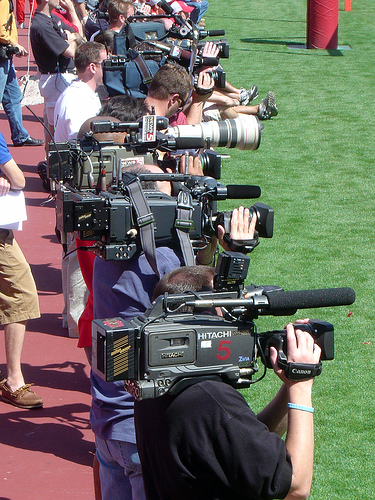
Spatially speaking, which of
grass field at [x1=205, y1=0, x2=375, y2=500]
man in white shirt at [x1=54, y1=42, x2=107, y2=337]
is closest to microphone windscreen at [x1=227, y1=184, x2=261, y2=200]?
man in white shirt at [x1=54, y1=42, x2=107, y2=337]

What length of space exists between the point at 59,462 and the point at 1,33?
6.24 meters

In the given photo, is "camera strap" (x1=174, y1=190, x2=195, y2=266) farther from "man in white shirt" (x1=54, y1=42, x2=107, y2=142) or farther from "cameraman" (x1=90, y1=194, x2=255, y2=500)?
"man in white shirt" (x1=54, y1=42, x2=107, y2=142)

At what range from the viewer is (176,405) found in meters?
1.95

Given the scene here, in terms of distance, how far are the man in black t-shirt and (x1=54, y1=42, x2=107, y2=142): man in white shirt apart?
200 cm

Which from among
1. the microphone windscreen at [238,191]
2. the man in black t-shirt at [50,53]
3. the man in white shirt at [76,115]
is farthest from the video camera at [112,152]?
the man in black t-shirt at [50,53]

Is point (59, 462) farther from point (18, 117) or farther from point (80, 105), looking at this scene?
point (18, 117)

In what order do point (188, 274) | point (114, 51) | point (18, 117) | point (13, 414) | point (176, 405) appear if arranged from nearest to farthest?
point (176, 405), point (188, 274), point (13, 414), point (114, 51), point (18, 117)

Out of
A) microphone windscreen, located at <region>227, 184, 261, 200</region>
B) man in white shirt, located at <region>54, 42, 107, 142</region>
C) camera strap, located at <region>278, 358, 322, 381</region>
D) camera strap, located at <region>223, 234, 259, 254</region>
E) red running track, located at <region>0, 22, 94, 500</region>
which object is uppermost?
man in white shirt, located at <region>54, 42, 107, 142</region>

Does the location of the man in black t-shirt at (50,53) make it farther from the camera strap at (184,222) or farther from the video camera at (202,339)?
the video camera at (202,339)

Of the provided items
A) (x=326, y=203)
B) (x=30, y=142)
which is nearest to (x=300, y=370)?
(x=326, y=203)

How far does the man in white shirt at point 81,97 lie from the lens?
18.4ft

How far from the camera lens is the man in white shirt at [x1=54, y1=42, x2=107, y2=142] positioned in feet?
18.4

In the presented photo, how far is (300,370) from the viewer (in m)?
2.02

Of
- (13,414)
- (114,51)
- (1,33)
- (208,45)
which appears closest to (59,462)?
(13,414)
